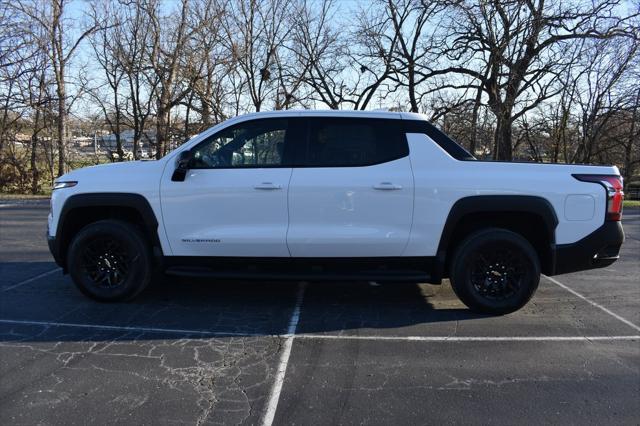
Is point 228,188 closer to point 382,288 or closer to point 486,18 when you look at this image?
point 382,288

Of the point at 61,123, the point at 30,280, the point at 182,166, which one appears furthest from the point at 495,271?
the point at 61,123

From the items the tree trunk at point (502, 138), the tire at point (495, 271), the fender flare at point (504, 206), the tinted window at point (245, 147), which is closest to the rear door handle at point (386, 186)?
the fender flare at point (504, 206)

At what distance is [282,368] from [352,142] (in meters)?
2.28

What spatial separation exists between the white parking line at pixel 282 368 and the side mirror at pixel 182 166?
5.71 feet

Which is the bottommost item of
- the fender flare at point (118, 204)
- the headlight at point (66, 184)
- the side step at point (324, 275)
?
the side step at point (324, 275)

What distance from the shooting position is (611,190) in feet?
15.3

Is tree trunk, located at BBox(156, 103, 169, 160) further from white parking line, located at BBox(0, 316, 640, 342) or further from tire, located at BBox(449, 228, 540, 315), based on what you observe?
tire, located at BBox(449, 228, 540, 315)

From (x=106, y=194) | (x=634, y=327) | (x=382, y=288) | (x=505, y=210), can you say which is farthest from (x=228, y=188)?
(x=634, y=327)

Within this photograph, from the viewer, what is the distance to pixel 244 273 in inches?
191

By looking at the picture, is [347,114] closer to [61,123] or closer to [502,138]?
[61,123]

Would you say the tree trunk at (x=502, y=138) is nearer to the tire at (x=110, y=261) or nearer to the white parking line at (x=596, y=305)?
the white parking line at (x=596, y=305)

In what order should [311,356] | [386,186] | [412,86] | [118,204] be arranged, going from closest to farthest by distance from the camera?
[311,356] → [386,186] → [118,204] → [412,86]

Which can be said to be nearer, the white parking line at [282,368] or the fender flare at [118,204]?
the white parking line at [282,368]

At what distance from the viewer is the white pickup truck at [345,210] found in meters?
4.65
